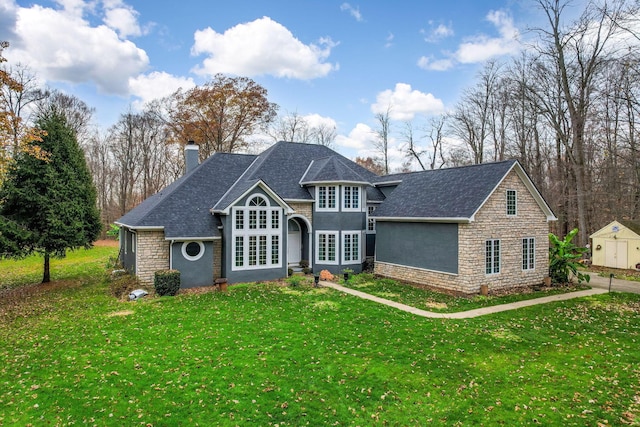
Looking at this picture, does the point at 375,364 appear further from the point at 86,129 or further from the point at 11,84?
the point at 86,129

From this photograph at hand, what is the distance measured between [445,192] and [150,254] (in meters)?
14.8

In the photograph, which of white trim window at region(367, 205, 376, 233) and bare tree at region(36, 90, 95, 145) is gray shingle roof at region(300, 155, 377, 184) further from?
bare tree at region(36, 90, 95, 145)

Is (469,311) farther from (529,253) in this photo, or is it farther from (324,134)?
(324,134)

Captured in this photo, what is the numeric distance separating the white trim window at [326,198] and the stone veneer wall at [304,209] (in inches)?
21.7

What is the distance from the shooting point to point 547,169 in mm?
31859

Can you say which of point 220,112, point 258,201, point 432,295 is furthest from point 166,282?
point 220,112

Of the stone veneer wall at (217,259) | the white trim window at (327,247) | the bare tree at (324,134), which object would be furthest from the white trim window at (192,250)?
the bare tree at (324,134)

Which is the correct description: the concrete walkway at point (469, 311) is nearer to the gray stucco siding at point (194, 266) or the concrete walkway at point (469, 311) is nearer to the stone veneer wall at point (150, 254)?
the gray stucco siding at point (194, 266)

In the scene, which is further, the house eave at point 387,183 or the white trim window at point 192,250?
the house eave at point 387,183

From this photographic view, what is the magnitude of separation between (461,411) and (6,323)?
14207mm

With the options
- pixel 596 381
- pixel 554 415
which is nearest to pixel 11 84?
pixel 554 415

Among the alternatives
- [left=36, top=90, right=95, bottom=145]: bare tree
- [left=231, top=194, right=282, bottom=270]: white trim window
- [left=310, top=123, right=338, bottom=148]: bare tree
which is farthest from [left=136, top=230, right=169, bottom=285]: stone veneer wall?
[left=310, top=123, right=338, bottom=148]: bare tree

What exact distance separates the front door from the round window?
577cm

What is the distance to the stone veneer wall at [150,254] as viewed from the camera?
16.2 metres
